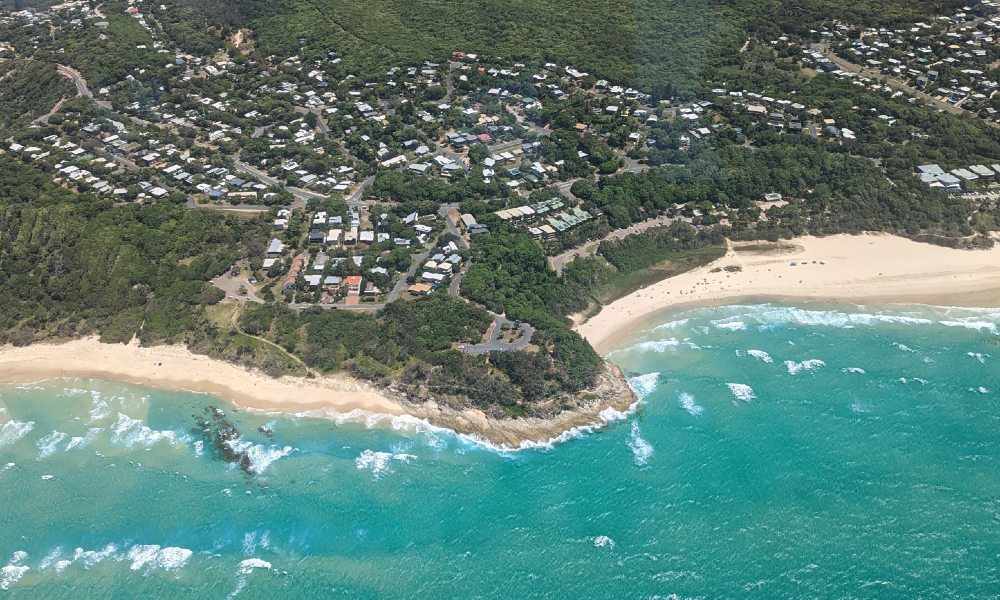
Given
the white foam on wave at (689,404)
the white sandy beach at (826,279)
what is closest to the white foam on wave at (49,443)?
the white sandy beach at (826,279)

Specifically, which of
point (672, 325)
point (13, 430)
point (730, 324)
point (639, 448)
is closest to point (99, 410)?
point (13, 430)

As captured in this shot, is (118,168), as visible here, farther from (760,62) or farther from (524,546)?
(760,62)

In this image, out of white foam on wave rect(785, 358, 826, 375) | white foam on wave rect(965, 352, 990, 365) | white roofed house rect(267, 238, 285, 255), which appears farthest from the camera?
white roofed house rect(267, 238, 285, 255)

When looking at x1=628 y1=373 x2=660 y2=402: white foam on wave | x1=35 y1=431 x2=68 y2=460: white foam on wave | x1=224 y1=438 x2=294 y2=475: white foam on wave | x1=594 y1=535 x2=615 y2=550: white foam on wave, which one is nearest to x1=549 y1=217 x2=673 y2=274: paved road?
x1=628 y1=373 x2=660 y2=402: white foam on wave

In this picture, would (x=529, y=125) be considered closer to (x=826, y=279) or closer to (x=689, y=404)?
(x=826, y=279)

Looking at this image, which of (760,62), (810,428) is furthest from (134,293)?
(760,62)

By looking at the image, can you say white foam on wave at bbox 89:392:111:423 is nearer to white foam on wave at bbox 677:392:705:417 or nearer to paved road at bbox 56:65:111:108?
white foam on wave at bbox 677:392:705:417

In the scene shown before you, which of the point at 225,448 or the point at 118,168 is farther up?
the point at 118,168
